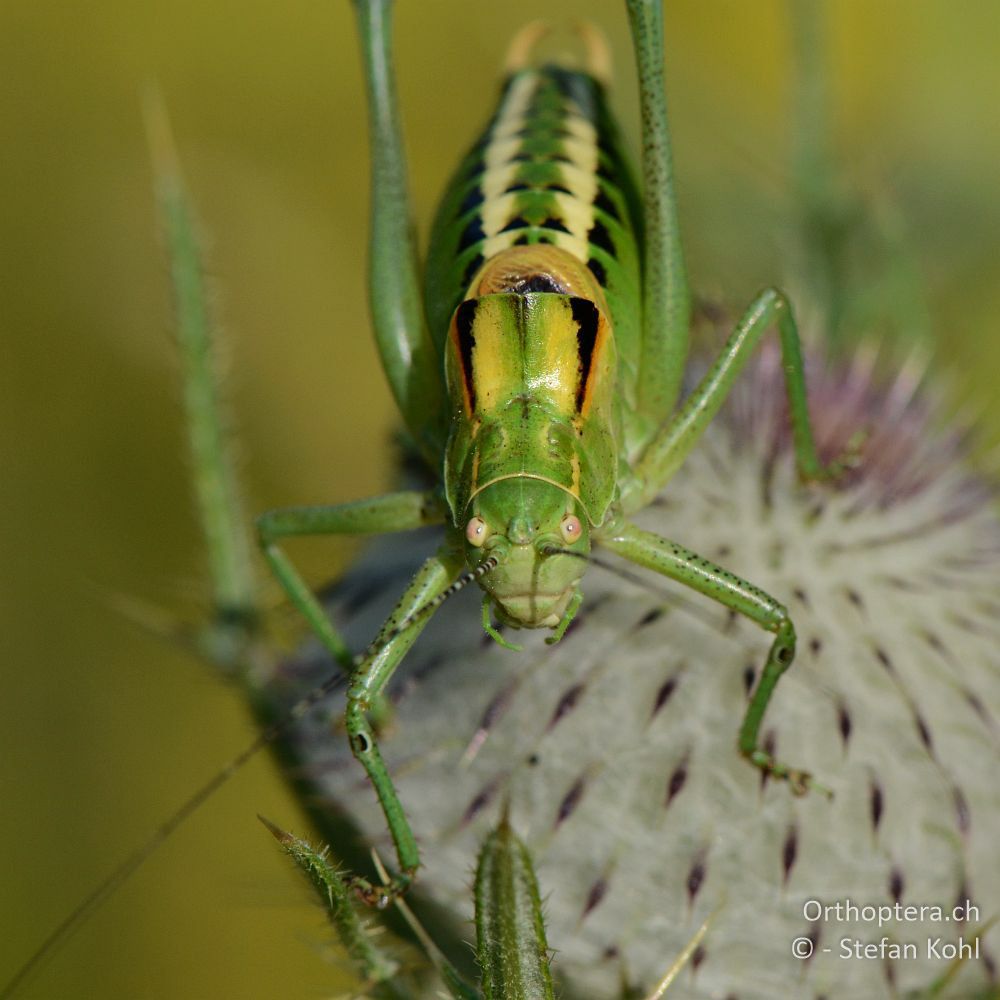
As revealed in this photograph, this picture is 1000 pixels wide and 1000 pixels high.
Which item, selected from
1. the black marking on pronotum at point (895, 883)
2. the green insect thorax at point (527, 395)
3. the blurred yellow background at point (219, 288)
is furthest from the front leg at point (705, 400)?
the blurred yellow background at point (219, 288)

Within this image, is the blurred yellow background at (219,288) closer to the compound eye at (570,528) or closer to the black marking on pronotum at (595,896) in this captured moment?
the black marking on pronotum at (595,896)

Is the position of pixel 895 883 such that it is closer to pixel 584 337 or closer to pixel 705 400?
pixel 705 400

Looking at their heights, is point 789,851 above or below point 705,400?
below

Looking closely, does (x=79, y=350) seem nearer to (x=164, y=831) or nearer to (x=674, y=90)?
(x=674, y=90)

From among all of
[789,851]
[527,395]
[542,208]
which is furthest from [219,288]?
[789,851]

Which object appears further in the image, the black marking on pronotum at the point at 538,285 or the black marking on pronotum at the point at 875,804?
the black marking on pronotum at the point at 875,804

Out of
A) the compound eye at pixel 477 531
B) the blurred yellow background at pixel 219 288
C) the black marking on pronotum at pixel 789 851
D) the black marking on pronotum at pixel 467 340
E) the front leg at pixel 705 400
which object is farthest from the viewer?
the blurred yellow background at pixel 219 288
